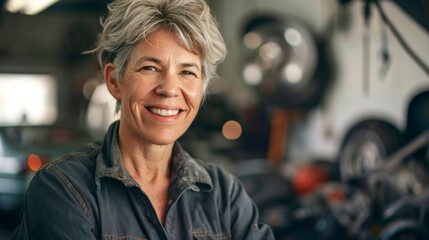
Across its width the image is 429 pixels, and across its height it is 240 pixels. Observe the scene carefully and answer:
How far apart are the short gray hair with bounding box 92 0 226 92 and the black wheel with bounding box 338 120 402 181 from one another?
3.13 meters

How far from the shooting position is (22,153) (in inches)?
236

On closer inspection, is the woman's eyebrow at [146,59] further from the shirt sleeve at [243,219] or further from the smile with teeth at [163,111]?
the shirt sleeve at [243,219]

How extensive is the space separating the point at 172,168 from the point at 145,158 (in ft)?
0.35

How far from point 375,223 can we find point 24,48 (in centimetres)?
432

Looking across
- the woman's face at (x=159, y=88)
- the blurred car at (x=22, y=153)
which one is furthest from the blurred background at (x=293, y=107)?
the woman's face at (x=159, y=88)

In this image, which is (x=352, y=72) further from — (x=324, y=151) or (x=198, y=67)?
(x=198, y=67)

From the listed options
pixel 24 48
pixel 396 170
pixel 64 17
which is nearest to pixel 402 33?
pixel 396 170

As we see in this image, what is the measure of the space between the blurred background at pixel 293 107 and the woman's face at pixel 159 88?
6.34 feet

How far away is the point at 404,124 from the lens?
4.68 meters

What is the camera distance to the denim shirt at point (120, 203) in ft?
5.08

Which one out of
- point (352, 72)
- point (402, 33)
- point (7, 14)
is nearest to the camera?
point (402, 33)

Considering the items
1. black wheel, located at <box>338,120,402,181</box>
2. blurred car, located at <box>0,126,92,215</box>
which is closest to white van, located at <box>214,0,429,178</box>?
black wheel, located at <box>338,120,402,181</box>

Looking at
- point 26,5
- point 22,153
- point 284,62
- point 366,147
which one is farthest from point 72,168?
point 22,153

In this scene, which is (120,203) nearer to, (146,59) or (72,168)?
(72,168)
